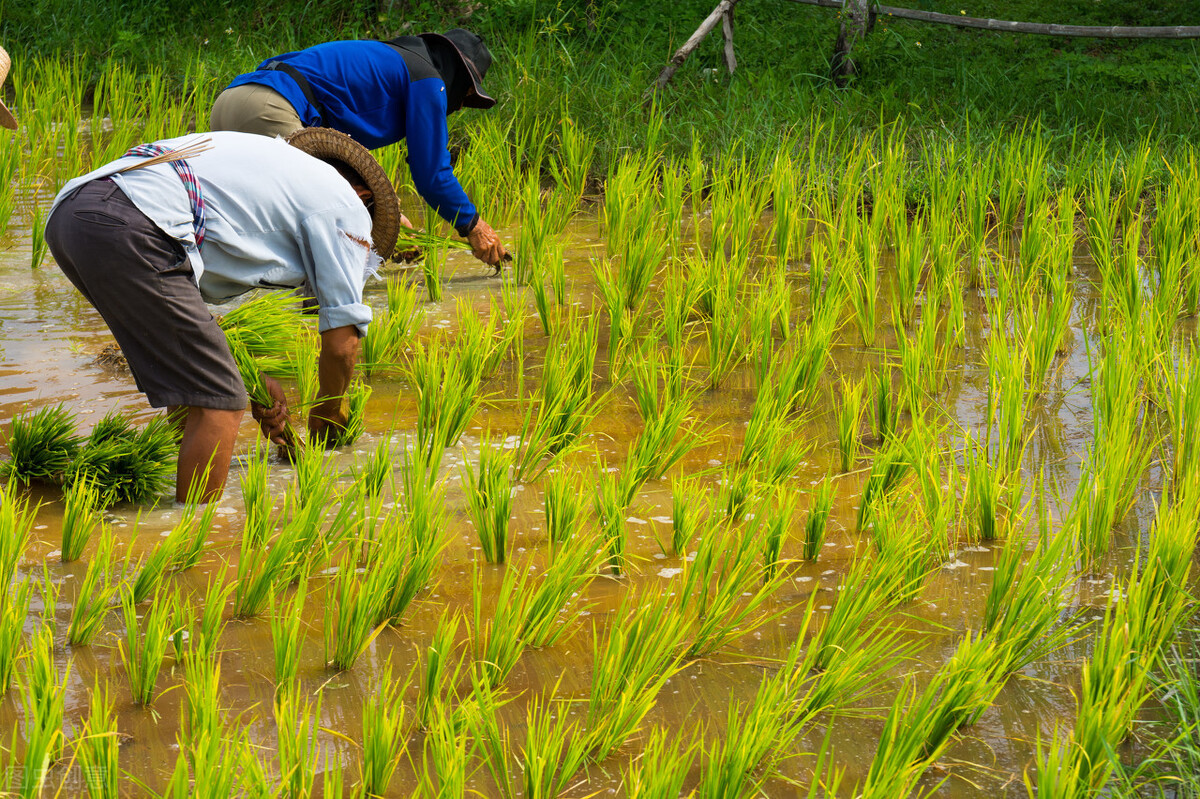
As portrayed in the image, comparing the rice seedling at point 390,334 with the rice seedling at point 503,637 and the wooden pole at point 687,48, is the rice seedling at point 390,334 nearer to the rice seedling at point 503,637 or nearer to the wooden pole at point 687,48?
the rice seedling at point 503,637

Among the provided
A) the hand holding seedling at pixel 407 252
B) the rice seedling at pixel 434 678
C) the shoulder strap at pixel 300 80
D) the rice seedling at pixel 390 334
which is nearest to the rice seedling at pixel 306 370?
the rice seedling at pixel 390 334

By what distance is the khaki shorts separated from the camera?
11.0 ft

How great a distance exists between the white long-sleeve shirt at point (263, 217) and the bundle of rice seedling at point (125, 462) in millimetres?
358

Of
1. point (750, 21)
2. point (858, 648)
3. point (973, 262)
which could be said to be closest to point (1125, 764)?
point (858, 648)

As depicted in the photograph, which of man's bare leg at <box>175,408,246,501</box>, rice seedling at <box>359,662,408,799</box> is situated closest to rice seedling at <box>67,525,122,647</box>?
man's bare leg at <box>175,408,246,501</box>

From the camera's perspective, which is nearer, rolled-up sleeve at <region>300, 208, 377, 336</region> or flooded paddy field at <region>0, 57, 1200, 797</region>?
flooded paddy field at <region>0, 57, 1200, 797</region>

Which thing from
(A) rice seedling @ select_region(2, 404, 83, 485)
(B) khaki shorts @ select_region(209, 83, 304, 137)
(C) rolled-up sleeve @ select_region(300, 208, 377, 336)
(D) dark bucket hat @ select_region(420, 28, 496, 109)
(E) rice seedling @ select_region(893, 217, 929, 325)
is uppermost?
(D) dark bucket hat @ select_region(420, 28, 496, 109)

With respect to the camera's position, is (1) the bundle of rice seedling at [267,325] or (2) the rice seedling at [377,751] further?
(1) the bundle of rice seedling at [267,325]

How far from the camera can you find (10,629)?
1.74 meters

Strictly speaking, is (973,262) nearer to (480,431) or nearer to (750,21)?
(480,431)

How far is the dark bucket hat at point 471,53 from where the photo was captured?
3.43 meters

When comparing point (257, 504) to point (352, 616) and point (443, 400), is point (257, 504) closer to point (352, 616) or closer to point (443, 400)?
point (352, 616)

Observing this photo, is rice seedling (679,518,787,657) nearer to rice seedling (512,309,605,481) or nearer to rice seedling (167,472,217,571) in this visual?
rice seedling (512,309,605,481)

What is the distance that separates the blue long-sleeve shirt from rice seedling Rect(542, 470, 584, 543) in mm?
1493
